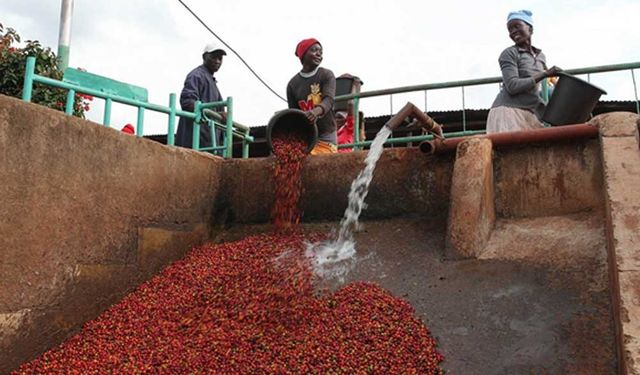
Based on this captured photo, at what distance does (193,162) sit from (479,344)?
2.84 m

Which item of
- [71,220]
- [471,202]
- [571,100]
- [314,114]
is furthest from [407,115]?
[71,220]

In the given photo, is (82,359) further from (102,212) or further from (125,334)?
(102,212)

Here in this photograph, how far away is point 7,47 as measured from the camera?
660cm

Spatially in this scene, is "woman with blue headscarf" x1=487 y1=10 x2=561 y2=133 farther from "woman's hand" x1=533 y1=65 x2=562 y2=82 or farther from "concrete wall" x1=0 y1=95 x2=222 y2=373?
"concrete wall" x1=0 y1=95 x2=222 y2=373

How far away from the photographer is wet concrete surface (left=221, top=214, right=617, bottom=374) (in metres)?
2.93

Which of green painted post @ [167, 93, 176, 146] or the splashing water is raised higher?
green painted post @ [167, 93, 176, 146]

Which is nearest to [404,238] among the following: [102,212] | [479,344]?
[479,344]

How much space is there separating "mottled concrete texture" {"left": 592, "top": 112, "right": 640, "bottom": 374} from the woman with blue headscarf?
0.84 metres

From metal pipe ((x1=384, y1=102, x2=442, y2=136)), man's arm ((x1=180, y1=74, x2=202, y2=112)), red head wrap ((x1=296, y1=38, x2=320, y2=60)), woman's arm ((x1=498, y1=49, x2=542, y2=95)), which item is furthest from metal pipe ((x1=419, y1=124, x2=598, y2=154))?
man's arm ((x1=180, y1=74, x2=202, y2=112))

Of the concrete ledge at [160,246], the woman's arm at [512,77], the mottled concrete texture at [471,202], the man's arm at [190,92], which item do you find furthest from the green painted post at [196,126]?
the woman's arm at [512,77]

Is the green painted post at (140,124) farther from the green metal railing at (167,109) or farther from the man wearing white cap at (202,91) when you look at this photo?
the man wearing white cap at (202,91)

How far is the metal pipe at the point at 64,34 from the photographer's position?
6902 millimetres

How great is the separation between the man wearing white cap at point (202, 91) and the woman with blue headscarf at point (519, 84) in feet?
8.39

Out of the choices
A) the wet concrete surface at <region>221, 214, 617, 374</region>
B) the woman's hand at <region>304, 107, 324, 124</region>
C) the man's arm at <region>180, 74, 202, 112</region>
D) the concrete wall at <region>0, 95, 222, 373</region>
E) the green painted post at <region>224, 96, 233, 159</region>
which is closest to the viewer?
the wet concrete surface at <region>221, 214, 617, 374</region>
